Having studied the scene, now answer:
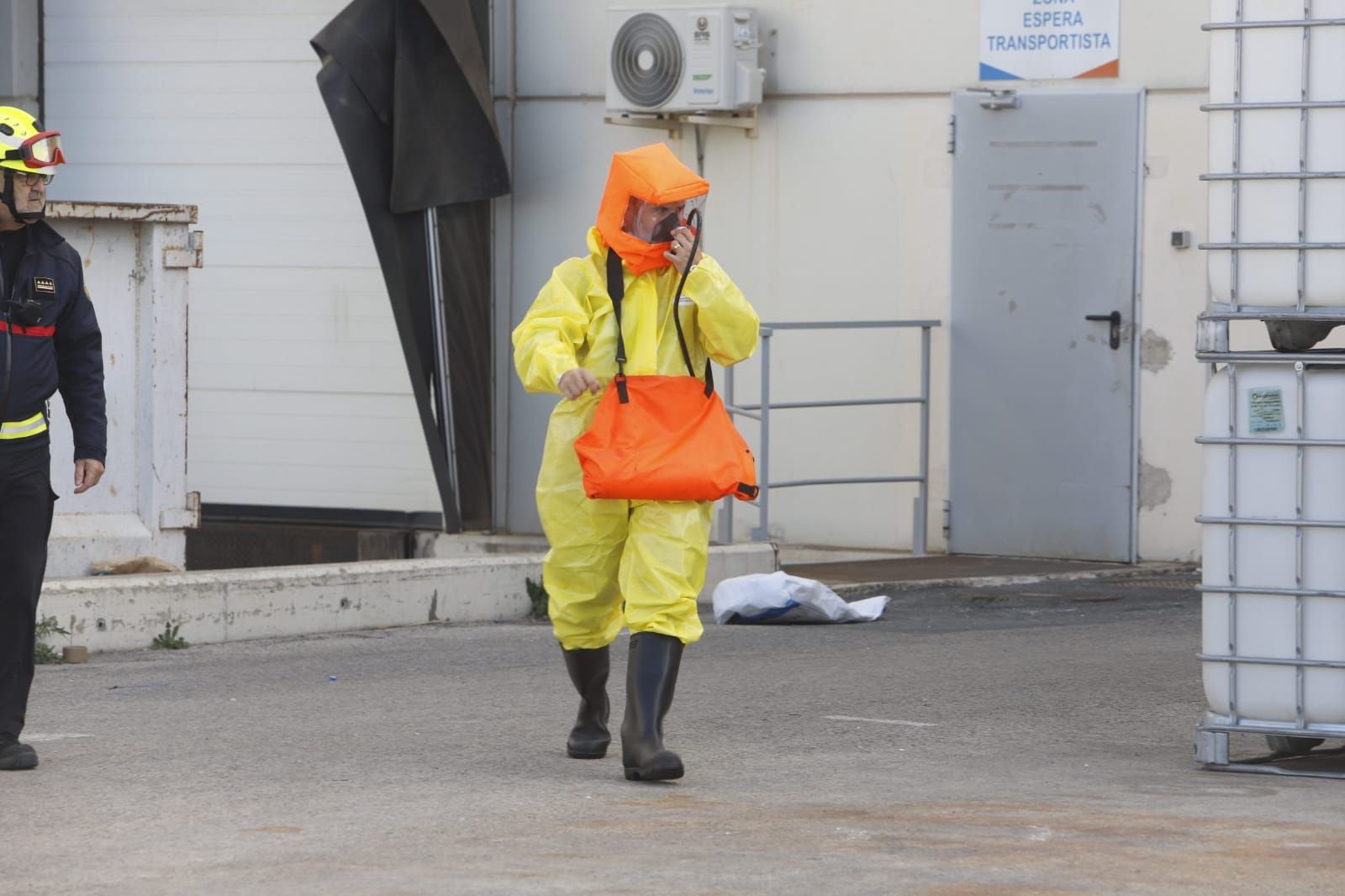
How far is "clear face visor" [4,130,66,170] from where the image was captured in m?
6.07

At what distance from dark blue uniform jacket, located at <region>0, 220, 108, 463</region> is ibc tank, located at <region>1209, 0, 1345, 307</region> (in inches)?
125

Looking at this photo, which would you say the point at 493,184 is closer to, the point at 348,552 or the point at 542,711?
the point at 348,552

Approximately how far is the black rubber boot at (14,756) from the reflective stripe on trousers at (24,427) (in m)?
0.83

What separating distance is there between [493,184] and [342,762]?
7100 mm

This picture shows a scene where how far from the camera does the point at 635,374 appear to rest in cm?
607

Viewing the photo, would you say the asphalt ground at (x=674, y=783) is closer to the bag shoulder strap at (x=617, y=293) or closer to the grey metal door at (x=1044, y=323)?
the bag shoulder strap at (x=617, y=293)

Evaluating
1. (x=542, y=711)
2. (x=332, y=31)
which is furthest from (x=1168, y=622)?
(x=332, y=31)

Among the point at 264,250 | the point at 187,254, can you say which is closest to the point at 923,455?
the point at 187,254

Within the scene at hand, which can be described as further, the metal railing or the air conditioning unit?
the air conditioning unit

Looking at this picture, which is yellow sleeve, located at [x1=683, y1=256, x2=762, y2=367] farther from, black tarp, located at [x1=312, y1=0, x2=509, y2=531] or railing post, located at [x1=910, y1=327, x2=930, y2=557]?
black tarp, located at [x1=312, y1=0, x2=509, y2=531]

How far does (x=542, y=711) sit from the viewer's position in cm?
739

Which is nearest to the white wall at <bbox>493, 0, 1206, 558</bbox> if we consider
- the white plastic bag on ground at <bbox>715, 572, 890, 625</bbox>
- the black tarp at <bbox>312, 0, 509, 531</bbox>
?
the black tarp at <bbox>312, 0, 509, 531</bbox>

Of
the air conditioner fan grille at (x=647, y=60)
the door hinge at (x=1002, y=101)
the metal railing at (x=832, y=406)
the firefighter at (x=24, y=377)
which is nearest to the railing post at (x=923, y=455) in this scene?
the metal railing at (x=832, y=406)

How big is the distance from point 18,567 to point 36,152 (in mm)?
1145
